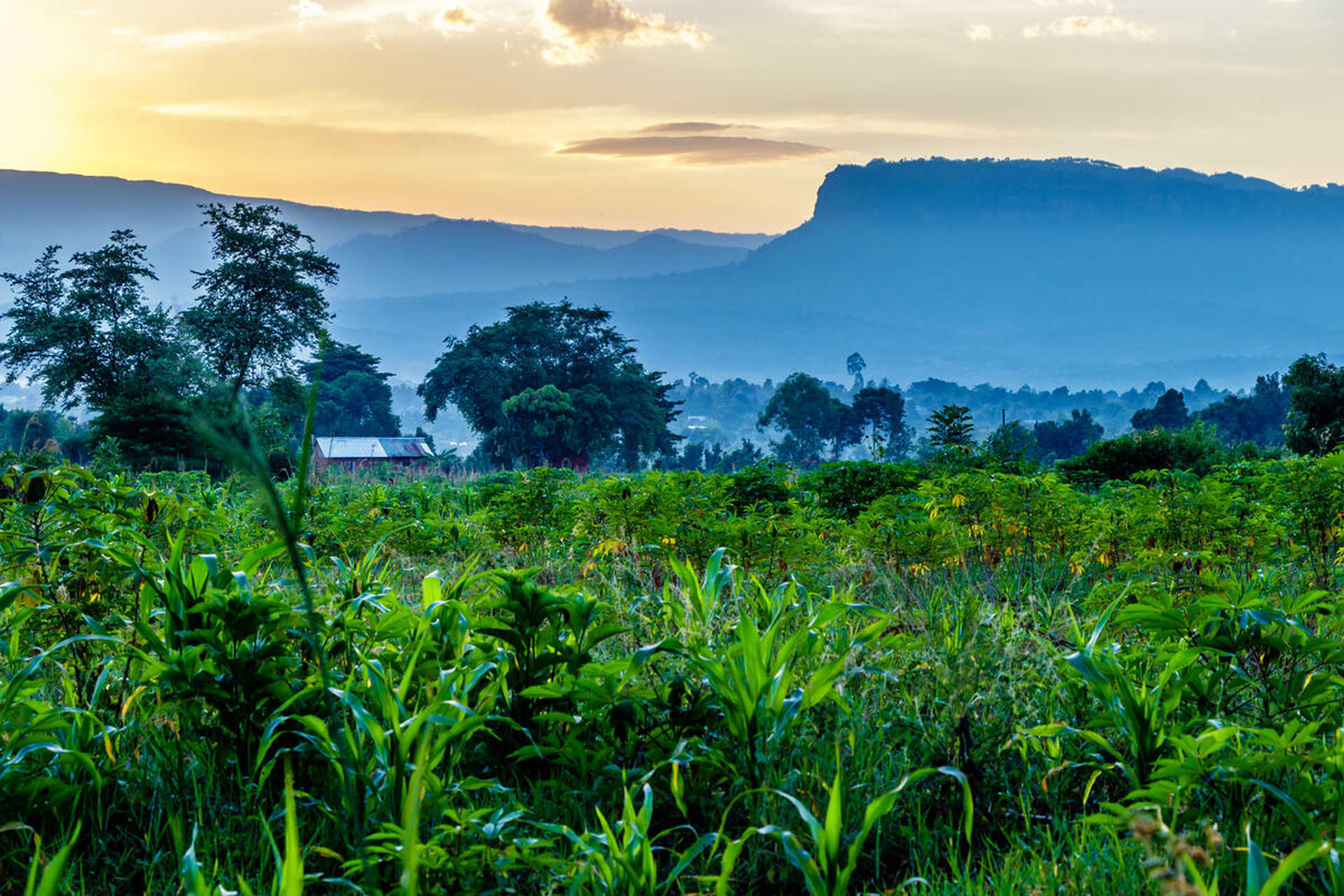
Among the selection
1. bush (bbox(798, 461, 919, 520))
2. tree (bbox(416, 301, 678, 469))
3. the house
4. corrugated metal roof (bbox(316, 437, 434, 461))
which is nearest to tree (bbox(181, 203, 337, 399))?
the house

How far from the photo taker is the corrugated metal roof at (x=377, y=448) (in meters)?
56.6

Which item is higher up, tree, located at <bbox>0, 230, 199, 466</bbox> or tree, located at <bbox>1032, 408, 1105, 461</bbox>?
tree, located at <bbox>0, 230, 199, 466</bbox>

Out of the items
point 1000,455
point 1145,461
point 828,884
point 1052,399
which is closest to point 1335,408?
point 1145,461

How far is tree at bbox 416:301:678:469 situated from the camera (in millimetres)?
55062

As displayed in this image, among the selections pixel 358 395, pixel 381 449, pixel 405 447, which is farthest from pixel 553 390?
pixel 358 395

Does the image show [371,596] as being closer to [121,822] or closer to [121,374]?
[121,822]

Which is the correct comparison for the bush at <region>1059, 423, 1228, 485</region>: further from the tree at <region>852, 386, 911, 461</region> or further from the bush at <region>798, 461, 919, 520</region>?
the tree at <region>852, 386, 911, 461</region>

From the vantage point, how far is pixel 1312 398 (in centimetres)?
2289

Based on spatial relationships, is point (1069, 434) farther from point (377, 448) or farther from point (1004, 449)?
point (1004, 449)

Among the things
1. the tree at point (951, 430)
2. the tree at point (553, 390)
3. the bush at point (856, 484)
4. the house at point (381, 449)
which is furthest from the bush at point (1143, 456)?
the house at point (381, 449)

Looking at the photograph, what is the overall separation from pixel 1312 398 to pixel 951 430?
19.6 meters

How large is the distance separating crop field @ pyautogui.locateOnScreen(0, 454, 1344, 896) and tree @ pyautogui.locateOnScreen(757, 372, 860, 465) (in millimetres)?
79958

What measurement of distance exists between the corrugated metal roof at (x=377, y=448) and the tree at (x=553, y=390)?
3.68m

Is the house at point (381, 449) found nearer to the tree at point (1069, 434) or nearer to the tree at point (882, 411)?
the tree at point (882, 411)
